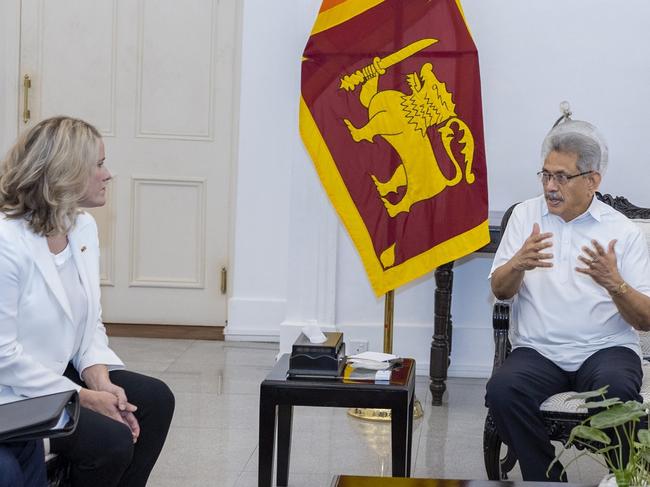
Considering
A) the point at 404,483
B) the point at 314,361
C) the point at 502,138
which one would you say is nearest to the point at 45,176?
the point at 314,361

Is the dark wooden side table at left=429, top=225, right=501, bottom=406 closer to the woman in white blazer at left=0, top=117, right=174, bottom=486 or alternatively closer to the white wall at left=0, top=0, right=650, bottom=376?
the white wall at left=0, top=0, right=650, bottom=376

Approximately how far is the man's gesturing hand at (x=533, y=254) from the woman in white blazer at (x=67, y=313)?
110cm

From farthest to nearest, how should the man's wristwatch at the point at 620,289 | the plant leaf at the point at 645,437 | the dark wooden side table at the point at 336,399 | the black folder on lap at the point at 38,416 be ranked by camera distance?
the man's wristwatch at the point at 620,289
the dark wooden side table at the point at 336,399
the black folder on lap at the point at 38,416
the plant leaf at the point at 645,437

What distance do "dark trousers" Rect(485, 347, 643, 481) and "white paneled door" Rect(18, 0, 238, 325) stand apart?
115 inches

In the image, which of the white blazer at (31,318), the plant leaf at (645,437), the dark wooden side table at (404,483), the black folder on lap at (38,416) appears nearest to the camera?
the plant leaf at (645,437)

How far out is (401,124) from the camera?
14.0 feet

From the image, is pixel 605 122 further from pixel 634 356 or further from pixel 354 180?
pixel 634 356

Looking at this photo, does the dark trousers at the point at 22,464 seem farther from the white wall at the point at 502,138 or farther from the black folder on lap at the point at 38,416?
the white wall at the point at 502,138

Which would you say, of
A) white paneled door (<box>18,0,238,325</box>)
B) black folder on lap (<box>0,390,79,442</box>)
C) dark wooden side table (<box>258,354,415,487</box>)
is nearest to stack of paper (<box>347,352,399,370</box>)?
dark wooden side table (<box>258,354,415,487</box>)

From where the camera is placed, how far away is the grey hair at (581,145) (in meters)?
3.12

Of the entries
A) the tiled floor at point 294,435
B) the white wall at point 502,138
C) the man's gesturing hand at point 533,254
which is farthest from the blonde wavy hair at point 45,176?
the white wall at point 502,138

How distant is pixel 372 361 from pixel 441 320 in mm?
1280

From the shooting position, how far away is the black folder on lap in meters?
2.04

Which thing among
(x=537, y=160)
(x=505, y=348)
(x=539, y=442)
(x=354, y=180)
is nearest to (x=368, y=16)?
(x=354, y=180)
